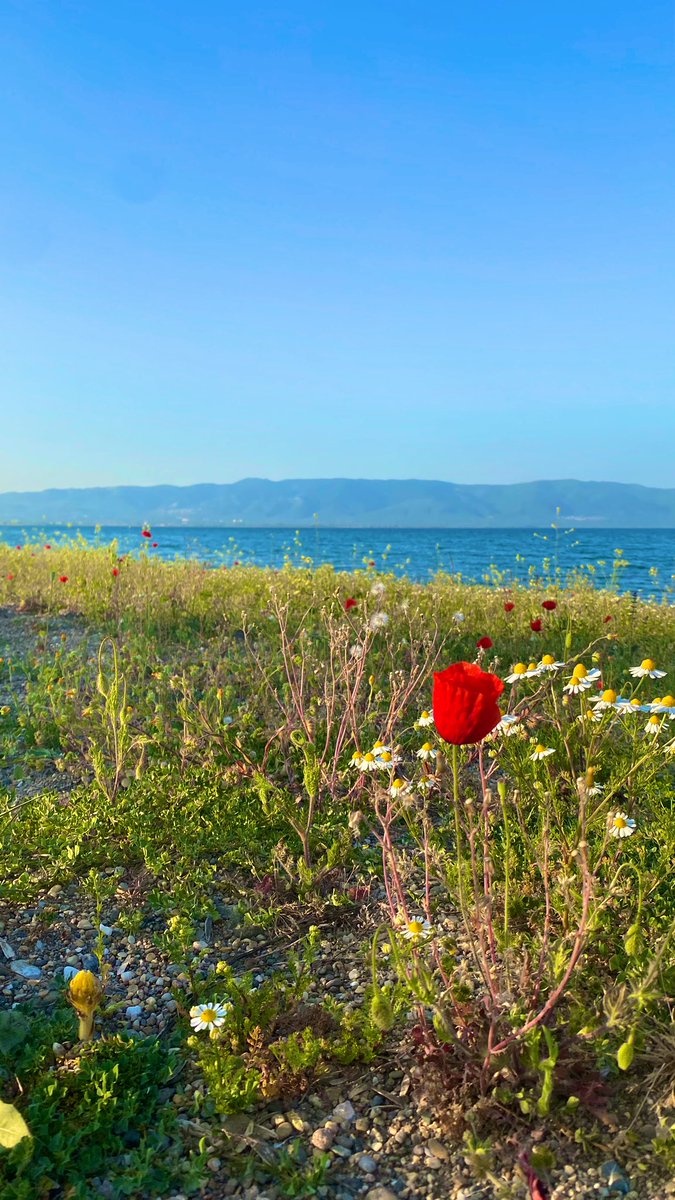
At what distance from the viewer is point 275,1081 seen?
193cm

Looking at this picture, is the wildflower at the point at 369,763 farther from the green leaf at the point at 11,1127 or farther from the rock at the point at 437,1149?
the green leaf at the point at 11,1127

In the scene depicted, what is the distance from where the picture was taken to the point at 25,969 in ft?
8.03

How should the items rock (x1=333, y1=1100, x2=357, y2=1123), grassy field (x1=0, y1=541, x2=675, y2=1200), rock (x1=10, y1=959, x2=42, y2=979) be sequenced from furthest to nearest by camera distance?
1. rock (x1=10, y1=959, x2=42, y2=979)
2. rock (x1=333, y1=1100, x2=357, y2=1123)
3. grassy field (x1=0, y1=541, x2=675, y2=1200)

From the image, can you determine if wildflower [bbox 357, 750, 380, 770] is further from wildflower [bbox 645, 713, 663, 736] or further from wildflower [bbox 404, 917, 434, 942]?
wildflower [bbox 645, 713, 663, 736]

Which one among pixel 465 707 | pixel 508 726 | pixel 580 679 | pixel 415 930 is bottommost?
pixel 415 930

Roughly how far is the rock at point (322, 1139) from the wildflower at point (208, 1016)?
35cm

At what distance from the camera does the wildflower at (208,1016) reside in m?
1.99

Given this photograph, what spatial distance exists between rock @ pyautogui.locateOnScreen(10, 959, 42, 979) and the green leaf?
0.78 metres

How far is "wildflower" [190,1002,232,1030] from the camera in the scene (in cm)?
199

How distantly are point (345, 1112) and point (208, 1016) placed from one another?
0.42m

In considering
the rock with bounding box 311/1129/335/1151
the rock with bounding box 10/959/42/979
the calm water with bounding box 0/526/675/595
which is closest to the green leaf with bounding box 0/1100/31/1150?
the rock with bounding box 311/1129/335/1151

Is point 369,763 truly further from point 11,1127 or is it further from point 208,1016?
point 11,1127

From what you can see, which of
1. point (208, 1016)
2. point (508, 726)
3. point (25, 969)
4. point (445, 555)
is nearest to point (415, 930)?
point (208, 1016)

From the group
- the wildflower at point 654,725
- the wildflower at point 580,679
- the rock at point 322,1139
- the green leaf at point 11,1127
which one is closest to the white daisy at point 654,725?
the wildflower at point 654,725
